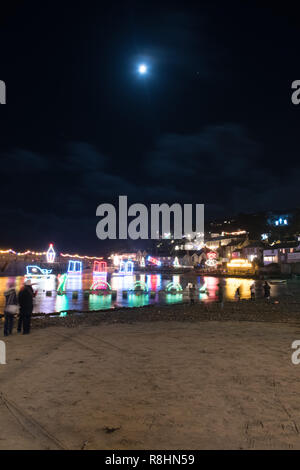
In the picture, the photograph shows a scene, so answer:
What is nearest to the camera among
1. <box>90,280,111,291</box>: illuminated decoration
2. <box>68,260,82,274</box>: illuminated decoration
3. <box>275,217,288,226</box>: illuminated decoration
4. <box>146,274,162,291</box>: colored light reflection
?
<box>90,280,111,291</box>: illuminated decoration

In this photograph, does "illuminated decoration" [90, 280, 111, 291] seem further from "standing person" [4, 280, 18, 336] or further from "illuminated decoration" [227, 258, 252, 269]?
"illuminated decoration" [227, 258, 252, 269]

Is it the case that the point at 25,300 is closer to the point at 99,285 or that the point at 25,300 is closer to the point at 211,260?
the point at 99,285

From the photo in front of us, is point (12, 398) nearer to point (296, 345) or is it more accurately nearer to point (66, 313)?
point (296, 345)

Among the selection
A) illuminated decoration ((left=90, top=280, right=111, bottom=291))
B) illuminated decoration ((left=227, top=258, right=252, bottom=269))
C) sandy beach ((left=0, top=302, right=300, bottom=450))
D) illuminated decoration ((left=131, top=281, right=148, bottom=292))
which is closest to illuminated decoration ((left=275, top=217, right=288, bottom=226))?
illuminated decoration ((left=227, top=258, right=252, bottom=269))

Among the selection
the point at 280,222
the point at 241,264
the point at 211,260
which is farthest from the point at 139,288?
the point at 280,222

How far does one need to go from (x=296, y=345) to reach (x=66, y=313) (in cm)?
1323

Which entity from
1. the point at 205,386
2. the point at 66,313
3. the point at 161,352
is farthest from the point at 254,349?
the point at 66,313

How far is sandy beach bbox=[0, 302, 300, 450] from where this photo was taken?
15.4 ft

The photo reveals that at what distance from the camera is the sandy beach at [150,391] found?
4.69 metres

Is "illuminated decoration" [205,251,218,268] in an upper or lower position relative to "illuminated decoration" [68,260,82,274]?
upper

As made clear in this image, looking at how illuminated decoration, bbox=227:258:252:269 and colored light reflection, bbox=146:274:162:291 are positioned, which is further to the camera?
illuminated decoration, bbox=227:258:252:269

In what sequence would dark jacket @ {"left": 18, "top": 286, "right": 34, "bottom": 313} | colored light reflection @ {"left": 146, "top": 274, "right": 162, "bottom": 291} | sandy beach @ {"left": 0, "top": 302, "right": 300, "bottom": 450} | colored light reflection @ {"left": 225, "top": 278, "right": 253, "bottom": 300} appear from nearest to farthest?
sandy beach @ {"left": 0, "top": 302, "right": 300, "bottom": 450}
dark jacket @ {"left": 18, "top": 286, "right": 34, "bottom": 313}
colored light reflection @ {"left": 225, "top": 278, "right": 253, "bottom": 300}
colored light reflection @ {"left": 146, "top": 274, "right": 162, "bottom": 291}

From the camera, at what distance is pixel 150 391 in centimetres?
647

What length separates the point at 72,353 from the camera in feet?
31.1
